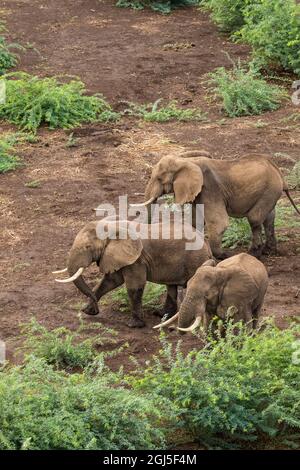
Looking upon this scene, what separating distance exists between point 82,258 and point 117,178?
364 cm

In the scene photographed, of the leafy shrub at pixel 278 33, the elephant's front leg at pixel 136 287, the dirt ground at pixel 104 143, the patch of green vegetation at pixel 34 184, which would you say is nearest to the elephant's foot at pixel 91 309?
the dirt ground at pixel 104 143

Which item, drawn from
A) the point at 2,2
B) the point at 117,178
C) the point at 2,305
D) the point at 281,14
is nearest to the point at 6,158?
the point at 117,178

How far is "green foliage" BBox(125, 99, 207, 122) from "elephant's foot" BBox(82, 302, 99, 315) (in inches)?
214

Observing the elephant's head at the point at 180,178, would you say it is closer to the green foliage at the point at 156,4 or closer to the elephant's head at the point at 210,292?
the elephant's head at the point at 210,292

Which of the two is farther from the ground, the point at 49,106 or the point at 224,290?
the point at 49,106

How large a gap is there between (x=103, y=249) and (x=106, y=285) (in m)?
0.38

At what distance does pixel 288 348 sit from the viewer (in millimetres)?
7344

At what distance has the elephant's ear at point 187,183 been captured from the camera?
32.2 ft

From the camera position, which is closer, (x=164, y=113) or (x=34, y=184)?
(x=34, y=184)

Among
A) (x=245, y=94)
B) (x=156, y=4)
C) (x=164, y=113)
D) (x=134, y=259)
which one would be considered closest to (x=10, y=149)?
(x=164, y=113)

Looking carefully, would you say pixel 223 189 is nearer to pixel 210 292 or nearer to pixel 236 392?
pixel 210 292

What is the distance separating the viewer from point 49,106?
1420cm

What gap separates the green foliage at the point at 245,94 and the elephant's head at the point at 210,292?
6.30 metres

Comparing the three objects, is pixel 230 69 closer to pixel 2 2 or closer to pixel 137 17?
pixel 137 17
